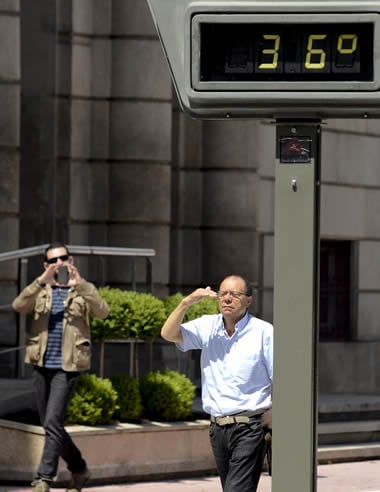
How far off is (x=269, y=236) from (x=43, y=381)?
7246 mm

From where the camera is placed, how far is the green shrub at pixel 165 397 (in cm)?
1365

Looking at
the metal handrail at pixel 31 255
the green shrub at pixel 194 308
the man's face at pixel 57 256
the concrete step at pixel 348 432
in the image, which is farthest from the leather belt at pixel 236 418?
the concrete step at pixel 348 432

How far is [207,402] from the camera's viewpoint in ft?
28.1

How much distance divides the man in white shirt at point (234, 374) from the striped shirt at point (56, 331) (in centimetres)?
334

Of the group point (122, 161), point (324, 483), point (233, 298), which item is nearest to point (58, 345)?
point (324, 483)

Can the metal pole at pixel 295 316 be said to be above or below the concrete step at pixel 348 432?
above

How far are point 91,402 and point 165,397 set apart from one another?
0.91 meters

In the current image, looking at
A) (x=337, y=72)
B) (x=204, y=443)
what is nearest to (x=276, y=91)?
(x=337, y=72)

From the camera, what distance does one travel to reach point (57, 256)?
39.2 ft

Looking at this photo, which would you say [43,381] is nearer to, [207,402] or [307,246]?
[207,402]

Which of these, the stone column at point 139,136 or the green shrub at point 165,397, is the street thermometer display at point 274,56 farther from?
the stone column at point 139,136

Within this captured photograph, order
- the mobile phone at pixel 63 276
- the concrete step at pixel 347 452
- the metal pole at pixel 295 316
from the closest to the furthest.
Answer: the metal pole at pixel 295 316
the mobile phone at pixel 63 276
the concrete step at pixel 347 452

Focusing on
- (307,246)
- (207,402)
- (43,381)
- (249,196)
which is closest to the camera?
(307,246)

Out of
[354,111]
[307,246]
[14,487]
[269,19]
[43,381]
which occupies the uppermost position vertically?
[269,19]
